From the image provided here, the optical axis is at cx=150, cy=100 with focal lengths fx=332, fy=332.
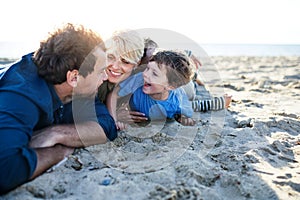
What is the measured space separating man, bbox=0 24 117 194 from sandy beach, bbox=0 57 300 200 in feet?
0.33

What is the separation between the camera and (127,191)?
6.24ft

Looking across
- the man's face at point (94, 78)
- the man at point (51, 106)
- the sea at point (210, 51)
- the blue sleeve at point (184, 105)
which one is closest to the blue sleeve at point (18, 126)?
the man at point (51, 106)

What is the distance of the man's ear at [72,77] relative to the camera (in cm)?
236

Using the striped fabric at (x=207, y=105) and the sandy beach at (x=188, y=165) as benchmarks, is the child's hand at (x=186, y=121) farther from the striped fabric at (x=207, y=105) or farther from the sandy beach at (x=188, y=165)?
the striped fabric at (x=207, y=105)

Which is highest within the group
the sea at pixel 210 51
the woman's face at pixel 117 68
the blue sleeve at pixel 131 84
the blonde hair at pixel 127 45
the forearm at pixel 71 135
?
the blonde hair at pixel 127 45

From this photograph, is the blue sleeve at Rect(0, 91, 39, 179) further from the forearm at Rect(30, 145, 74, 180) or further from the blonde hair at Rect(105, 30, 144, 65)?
the blonde hair at Rect(105, 30, 144, 65)

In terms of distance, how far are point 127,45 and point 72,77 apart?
2.86 ft

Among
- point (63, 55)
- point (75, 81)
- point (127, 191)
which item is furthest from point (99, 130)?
point (127, 191)

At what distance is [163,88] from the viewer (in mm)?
3471

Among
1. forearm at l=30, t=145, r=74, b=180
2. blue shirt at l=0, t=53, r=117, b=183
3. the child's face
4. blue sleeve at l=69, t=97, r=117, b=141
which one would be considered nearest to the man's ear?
blue shirt at l=0, t=53, r=117, b=183

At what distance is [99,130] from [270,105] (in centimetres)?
288

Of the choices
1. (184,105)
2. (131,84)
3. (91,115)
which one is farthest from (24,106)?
(184,105)

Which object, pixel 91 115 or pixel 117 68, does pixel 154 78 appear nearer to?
pixel 117 68

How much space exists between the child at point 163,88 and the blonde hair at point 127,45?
0.84ft
